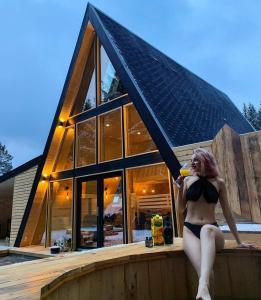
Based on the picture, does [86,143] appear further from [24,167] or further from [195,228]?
[195,228]

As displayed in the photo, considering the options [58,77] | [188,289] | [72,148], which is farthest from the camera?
[58,77]

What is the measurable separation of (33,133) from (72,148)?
4055 inches

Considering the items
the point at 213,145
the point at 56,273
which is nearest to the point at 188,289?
the point at 56,273

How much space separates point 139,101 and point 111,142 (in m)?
1.60

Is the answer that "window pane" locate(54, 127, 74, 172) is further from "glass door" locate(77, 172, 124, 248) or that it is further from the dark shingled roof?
the dark shingled roof

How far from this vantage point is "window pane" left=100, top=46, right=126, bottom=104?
707 cm

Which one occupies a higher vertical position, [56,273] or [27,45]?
[27,45]

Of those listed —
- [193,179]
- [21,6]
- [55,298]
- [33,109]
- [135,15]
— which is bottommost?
[55,298]

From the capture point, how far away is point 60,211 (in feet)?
25.8

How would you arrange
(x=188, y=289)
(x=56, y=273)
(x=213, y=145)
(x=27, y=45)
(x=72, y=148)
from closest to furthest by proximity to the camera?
1. (x=56, y=273)
2. (x=188, y=289)
3. (x=213, y=145)
4. (x=72, y=148)
5. (x=27, y=45)

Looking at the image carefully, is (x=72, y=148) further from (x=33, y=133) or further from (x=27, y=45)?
(x=33, y=133)

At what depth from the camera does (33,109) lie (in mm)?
104688

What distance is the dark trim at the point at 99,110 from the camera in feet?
22.5

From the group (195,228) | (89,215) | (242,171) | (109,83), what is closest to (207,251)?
(195,228)
